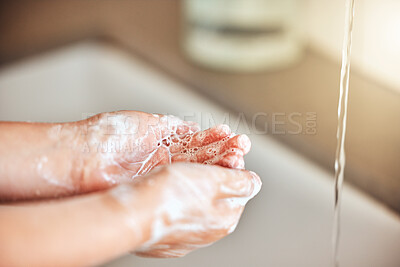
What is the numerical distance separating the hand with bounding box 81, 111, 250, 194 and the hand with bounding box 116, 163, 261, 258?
10 cm

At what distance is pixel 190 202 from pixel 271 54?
3.64 feet

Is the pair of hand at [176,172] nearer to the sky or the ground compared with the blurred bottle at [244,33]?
nearer to the ground

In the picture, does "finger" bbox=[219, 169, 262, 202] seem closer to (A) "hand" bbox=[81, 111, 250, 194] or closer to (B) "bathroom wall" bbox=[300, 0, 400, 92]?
(A) "hand" bbox=[81, 111, 250, 194]

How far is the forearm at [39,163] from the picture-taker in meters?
0.83

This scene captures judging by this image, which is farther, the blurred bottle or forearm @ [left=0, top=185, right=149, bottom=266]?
the blurred bottle

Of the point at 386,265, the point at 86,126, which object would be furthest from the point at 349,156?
the point at 86,126

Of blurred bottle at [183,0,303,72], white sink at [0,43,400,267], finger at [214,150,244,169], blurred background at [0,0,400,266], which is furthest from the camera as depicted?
blurred bottle at [183,0,303,72]

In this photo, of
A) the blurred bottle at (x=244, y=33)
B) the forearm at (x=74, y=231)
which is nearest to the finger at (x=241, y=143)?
the forearm at (x=74, y=231)

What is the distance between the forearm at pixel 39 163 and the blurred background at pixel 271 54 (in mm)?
657

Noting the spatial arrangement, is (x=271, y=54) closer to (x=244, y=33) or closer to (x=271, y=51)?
(x=271, y=51)

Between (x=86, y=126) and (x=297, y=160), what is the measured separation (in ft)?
2.06

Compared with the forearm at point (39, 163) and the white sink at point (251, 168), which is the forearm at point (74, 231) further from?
the white sink at point (251, 168)

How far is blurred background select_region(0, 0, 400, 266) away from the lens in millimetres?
1319

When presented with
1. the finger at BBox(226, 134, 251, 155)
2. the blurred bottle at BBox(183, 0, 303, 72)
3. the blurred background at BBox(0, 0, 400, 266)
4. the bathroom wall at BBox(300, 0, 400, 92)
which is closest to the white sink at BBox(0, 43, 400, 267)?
the blurred background at BBox(0, 0, 400, 266)
